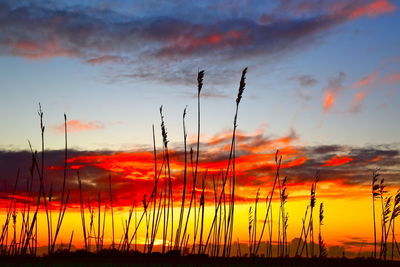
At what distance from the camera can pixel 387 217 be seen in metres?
6.54

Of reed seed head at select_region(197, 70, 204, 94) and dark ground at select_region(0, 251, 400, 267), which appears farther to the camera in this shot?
dark ground at select_region(0, 251, 400, 267)

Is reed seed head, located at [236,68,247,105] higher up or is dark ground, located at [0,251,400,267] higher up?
reed seed head, located at [236,68,247,105]

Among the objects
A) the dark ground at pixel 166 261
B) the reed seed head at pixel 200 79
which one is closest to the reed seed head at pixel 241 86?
the reed seed head at pixel 200 79

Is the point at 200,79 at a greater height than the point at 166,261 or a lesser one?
greater

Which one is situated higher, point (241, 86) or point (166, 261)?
point (241, 86)

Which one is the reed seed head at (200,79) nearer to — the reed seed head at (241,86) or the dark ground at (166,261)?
the reed seed head at (241,86)

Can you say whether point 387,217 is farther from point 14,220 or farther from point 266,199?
point 14,220

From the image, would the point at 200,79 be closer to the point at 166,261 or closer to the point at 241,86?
the point at 241,86

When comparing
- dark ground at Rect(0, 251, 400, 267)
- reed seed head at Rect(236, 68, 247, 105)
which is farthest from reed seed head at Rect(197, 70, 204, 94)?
dark ground at Rect(0, 251, 400, 267)

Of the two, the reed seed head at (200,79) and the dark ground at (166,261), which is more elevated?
the reed seed head at (200,79)

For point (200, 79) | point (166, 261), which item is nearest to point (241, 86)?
point (200, 79)

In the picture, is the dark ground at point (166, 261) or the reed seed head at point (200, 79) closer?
the reed seed head at point (200, 79)

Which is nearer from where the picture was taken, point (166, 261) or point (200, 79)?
point (200, 79)

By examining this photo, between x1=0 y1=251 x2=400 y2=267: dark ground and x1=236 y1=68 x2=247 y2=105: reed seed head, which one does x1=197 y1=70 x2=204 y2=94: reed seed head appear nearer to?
x1=236 y1=68 x2=247 y2=105: reed seed head
